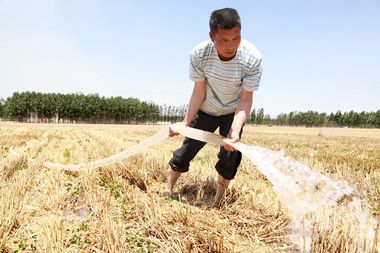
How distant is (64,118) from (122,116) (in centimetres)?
1325

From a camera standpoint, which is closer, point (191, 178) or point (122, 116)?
point (191, 178)

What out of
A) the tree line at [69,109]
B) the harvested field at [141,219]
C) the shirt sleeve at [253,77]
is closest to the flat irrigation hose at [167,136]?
the harvested field at [141,219]

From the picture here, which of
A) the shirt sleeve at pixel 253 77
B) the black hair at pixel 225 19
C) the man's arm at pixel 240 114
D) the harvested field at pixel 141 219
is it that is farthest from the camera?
the shirt sleeve at pixel 253 77

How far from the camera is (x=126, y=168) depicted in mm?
4781

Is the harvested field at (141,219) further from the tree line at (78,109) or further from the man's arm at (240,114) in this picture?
the tree line at (78,109)

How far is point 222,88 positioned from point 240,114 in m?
0.40

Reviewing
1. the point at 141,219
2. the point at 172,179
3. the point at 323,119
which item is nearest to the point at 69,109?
the point at 323,119

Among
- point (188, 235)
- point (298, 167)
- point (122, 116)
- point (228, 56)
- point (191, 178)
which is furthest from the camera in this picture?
point (122, 116)

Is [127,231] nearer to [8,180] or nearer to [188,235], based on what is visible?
[188,235]

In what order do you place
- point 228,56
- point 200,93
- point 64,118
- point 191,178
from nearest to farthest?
point 228,56
point 200,93
point 191,178
point 64,118

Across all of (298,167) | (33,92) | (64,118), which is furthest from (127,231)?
(33,92)

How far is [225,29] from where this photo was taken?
3.08 meters

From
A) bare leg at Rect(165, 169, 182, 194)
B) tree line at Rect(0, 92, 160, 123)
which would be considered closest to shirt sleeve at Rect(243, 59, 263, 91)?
bare leg at Rect(165, 169, 182, 194)

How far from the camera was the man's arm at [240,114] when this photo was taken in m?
3.44
